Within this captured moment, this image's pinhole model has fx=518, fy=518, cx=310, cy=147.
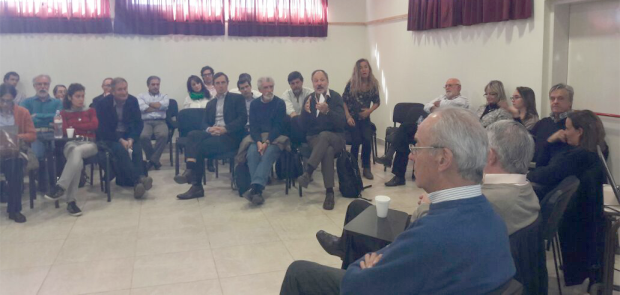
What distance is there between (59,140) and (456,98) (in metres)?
4.11

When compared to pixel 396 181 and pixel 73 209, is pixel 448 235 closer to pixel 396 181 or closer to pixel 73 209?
pixel 73 209

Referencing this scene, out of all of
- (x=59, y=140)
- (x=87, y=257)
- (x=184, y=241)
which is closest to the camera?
(x=87, y=257)

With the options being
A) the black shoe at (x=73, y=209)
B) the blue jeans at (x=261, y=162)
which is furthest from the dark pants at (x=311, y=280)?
the black shoe at (x=73, y=209)

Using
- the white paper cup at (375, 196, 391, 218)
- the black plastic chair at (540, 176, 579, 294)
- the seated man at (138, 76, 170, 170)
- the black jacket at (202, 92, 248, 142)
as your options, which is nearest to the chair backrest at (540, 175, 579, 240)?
the black plastic chair at (540, 176, 579, 294)

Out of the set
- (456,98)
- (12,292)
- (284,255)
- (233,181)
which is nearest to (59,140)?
(233,181)

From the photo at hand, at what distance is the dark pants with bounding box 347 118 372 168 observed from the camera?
5969 millimetres

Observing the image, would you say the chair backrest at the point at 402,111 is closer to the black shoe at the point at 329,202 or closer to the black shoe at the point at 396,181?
the black shoe at the point at 396,181

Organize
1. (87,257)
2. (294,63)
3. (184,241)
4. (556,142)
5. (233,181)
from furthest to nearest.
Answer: (294,63) → (233,181) → (184,241) → (87,257) → (556,142)

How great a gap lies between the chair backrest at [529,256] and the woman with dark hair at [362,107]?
12.4 ft

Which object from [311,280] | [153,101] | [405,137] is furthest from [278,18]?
[311,280]

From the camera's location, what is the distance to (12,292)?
3.12 m

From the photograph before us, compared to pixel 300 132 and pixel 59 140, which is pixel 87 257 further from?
pixel 300 132

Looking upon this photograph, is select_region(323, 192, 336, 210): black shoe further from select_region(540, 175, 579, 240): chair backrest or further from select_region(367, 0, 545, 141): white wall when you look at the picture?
select_region(540, 175, 579, 240): chair backrest

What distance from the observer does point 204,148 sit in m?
5.30
